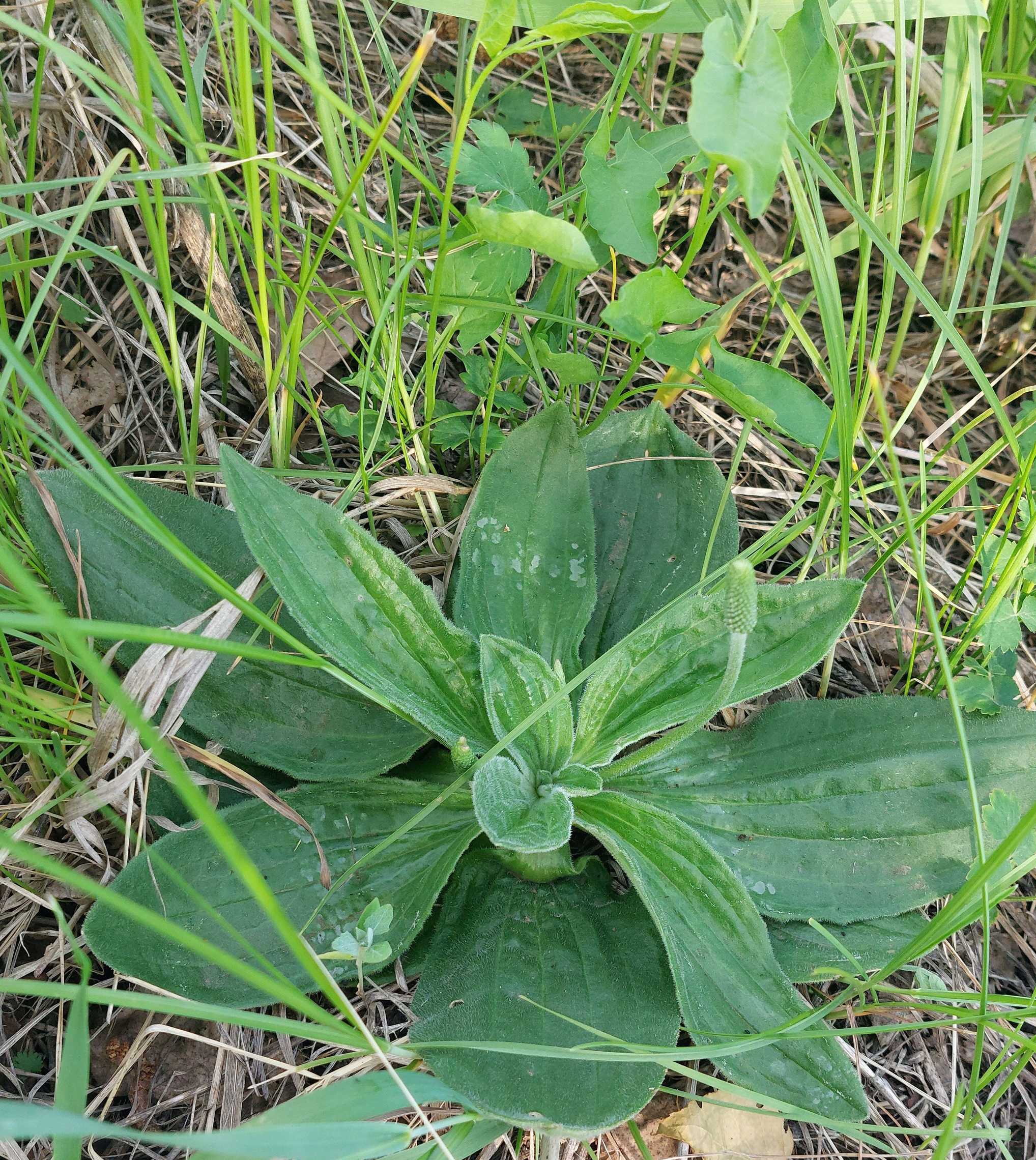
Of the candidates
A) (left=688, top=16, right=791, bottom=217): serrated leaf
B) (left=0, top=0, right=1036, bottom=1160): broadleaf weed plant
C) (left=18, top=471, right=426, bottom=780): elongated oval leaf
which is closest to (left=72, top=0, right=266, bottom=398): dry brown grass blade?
(left=0, top=0, right=1036, bottom=1160): broadleaf weed plant

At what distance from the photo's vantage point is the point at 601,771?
5.96 ft

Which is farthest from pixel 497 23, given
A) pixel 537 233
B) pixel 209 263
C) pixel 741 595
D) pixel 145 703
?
pixel 145 703

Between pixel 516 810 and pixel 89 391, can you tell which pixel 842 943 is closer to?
pixel 516 810

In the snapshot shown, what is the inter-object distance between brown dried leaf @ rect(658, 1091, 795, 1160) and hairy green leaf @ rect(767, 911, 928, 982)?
26 cm

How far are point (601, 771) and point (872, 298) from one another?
1633 millimetres

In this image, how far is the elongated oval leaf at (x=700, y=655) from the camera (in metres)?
1.70

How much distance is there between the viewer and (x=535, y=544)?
6.38ft

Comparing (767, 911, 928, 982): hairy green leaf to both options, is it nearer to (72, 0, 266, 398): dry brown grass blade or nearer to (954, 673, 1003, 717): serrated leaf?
(954, 673, 1003, 717): serrated leaf

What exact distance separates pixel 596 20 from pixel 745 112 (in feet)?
1.08

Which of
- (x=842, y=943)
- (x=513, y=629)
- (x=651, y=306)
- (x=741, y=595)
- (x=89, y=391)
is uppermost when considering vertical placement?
(x=651, y=306)

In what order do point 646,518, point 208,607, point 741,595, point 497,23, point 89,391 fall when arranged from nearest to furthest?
point 741,595 < point 497,23 < point 208,607 < point 646,518 < point 89,391

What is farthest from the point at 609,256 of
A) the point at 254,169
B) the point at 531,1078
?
the point at 531,1078

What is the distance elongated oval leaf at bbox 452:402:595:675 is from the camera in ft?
6.31

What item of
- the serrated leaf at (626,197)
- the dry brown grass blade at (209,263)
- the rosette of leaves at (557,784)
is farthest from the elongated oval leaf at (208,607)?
the serrated leaf at (626,197)
